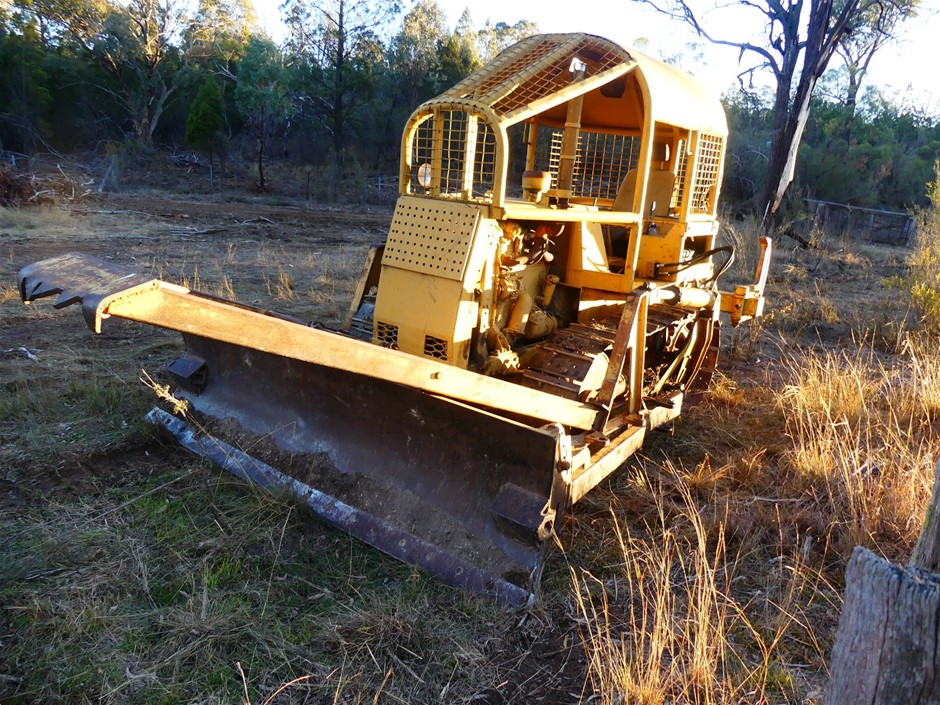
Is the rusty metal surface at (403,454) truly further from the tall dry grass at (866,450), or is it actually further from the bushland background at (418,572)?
the tall dry grass at (866,450)

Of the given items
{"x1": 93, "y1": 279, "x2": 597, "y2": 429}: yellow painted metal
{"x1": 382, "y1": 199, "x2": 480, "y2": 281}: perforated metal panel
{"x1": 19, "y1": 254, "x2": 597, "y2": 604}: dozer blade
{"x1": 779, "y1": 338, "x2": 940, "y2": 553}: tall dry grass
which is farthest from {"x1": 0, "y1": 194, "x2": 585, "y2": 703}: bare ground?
{"x1": 779, "y1": 338, "x2": 940, "y2": 553}: tall dry grass

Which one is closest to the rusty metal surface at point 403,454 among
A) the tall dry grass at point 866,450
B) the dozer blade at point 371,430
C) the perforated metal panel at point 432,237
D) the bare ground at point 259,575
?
the dozer blade at point 371,430

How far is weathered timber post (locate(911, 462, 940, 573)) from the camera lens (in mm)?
1819

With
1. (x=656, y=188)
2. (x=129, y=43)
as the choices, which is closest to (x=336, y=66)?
(x=129, y=43)

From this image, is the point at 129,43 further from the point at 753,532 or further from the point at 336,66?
the point at 753,532

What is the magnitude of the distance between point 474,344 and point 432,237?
649 mm

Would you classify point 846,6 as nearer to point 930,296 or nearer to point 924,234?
point 924,234

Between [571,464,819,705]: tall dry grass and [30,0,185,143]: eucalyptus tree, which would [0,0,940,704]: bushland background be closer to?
[571,464,819,705]: tall dry grass

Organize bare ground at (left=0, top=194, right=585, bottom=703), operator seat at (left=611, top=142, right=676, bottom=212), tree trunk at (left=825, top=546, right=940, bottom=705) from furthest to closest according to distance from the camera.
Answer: operator seat at (left=611, top=142, right=676, bottom=212)
bare ground at (left=0, top=194, right=585, bottom=703)
tree trunk at (left=825, top=546, right=940, bottom=705)

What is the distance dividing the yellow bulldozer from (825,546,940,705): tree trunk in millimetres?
1575

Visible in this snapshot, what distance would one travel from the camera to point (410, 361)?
2.82 meters

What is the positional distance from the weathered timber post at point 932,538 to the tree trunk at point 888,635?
421mm

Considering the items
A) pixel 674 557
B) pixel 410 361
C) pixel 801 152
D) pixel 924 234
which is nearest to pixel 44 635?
pixel 410 361

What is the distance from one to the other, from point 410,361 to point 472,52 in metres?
28.2
